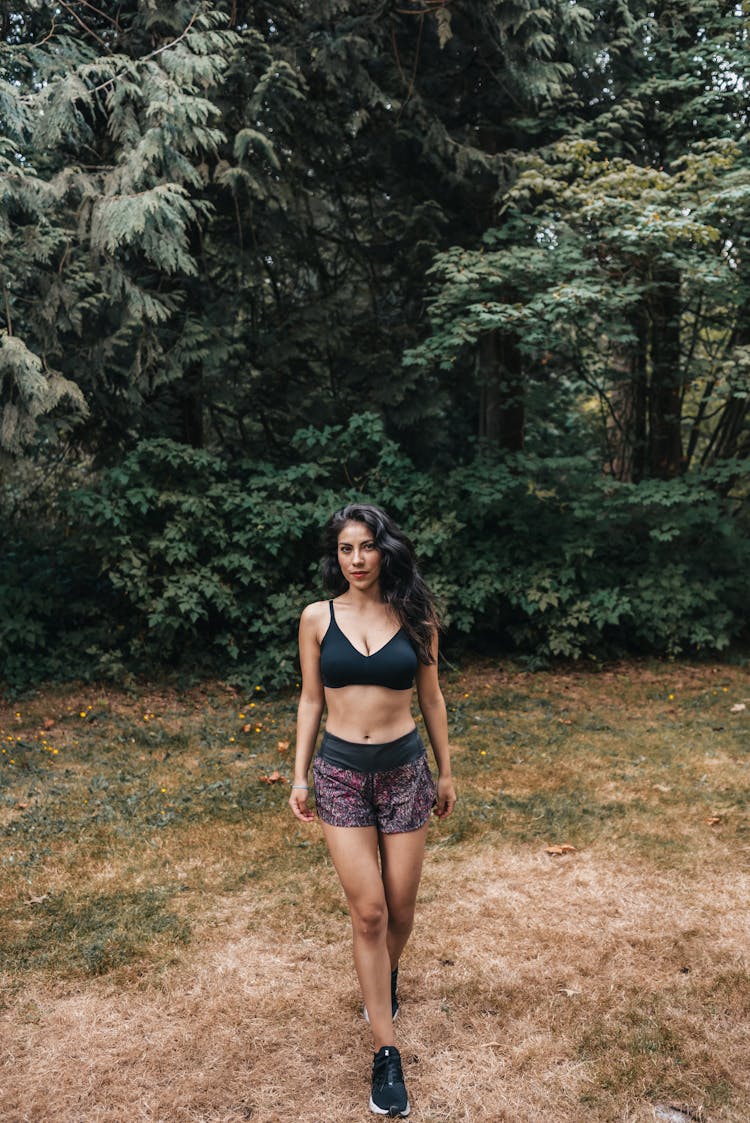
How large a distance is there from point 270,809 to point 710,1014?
283cm

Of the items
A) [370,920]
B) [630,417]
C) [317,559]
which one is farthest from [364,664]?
[630,417]

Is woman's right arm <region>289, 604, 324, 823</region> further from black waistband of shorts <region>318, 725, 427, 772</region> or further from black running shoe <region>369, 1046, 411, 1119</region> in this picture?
black running shoe <region>369, 1046, 411, 1119</region>

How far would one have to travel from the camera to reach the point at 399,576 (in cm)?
315

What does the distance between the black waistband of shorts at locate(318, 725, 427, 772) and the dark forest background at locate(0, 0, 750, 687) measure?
14.9 feet

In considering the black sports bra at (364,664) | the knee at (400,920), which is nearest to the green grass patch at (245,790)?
the knee at (400,920)

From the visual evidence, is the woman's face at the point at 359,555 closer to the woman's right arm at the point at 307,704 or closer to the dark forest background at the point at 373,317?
the woman's right arm at the point at 307,704

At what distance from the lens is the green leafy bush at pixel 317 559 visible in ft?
26.8


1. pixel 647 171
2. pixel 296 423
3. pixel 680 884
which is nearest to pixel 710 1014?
pixel 680 884

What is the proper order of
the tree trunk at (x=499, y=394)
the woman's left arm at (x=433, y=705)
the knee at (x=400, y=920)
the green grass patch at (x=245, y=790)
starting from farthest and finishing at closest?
the tree trunk at (x=499, y=394) < the green grass patch at (x=245, y=790) < the woman's left arm at (x=433, y=705) < the knee at (x=400, y=920)

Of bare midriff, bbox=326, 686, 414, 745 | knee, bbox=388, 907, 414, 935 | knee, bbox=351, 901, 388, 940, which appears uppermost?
bare midriff, bbox=326, 686, 414, 745

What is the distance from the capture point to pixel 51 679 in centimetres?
820

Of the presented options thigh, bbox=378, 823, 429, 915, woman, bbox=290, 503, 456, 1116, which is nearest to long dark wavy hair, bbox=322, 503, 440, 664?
woman, bbox=290, 503, 456, 1116

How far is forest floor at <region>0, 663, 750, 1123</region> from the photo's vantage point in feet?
9.78

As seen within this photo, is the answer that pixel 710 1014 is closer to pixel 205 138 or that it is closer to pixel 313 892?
pixel 313 892
